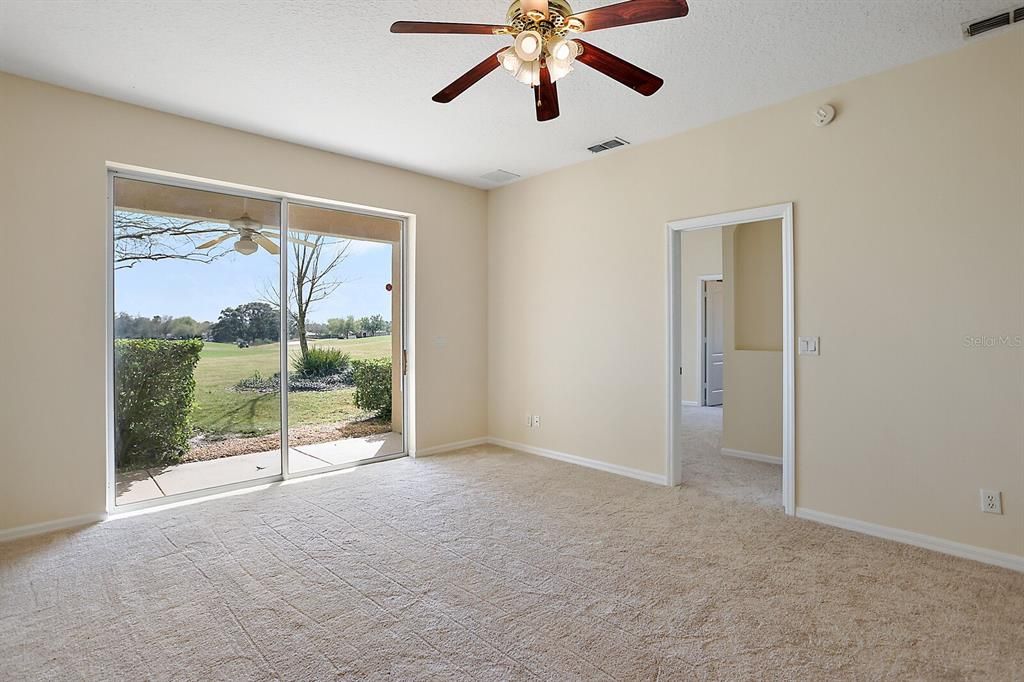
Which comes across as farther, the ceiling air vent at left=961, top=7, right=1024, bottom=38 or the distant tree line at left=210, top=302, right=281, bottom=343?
the distant tree line at left=210, top=302, right=281, bottom=343

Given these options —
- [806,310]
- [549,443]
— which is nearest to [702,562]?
[806,310]

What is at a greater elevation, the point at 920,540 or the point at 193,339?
the point at 193,339

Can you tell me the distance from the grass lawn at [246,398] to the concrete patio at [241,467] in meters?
0.25

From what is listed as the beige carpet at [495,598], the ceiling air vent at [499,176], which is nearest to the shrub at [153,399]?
the beige carpet at [495,598]

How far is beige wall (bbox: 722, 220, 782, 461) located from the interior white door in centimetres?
365

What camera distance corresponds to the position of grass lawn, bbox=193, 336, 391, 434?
415 centimetres

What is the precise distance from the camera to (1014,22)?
268 cm

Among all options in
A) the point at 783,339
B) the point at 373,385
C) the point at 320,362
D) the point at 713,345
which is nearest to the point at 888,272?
the point at 783,339

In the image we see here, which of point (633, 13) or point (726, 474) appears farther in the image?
point (726, 474)

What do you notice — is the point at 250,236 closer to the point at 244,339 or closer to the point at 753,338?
the point at 244,339

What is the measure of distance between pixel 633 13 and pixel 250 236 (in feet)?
11.8

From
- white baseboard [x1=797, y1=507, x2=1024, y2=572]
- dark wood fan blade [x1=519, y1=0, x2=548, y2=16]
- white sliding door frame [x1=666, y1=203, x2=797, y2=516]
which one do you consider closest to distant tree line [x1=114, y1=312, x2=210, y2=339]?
dark wood fan blade [x1=519, y1=0, x2=548, y2=16]

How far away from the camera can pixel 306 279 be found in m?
4.68

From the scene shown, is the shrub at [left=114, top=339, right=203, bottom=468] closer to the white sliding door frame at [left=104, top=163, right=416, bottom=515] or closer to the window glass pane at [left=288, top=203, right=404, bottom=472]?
the white sliding door frame at [left=104, top=163, right=416, bottom=515]
